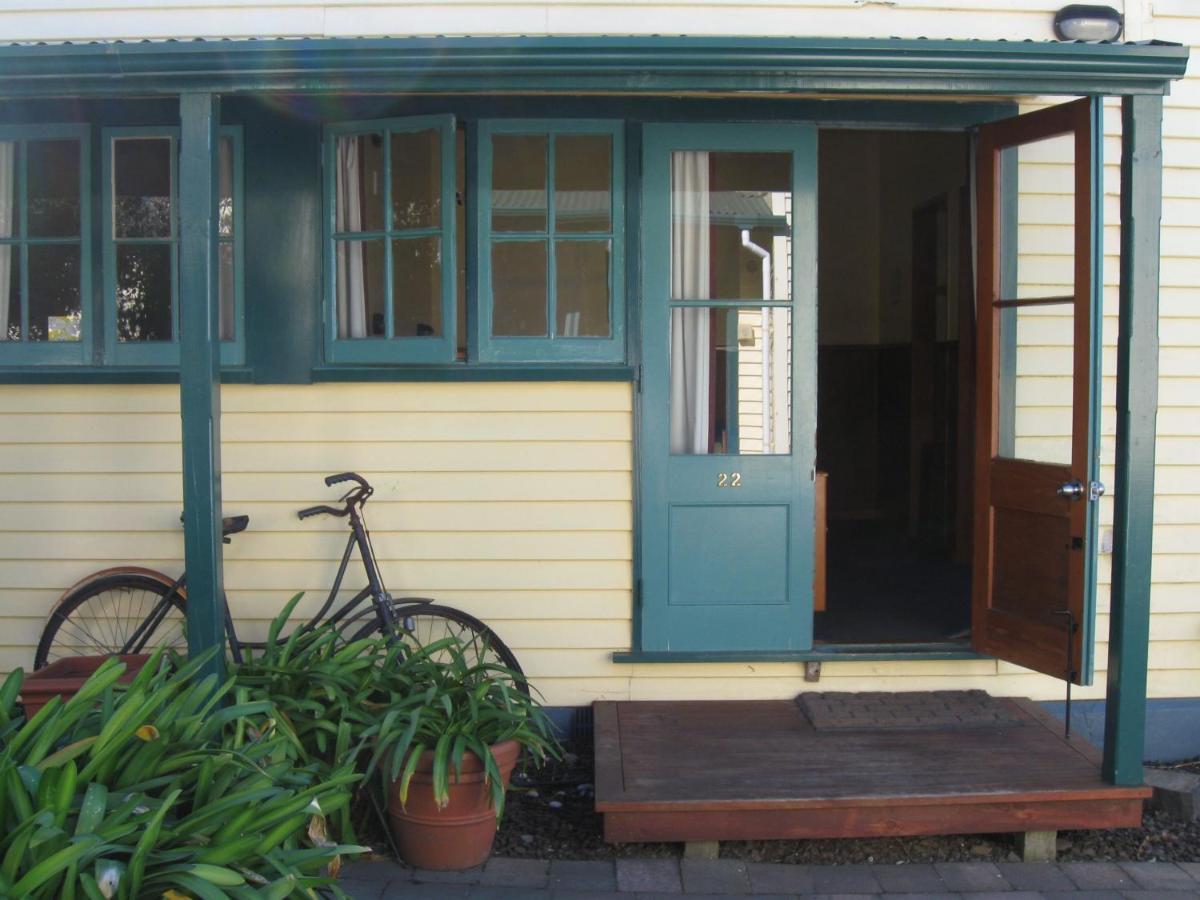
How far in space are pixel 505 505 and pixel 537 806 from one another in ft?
3.94

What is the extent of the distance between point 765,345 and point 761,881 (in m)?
2.13

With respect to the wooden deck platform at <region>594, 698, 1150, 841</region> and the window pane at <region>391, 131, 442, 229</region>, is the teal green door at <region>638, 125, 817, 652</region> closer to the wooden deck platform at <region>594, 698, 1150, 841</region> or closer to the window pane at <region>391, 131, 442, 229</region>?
the wooden deck platform at <region>594, 698, 1150, 841</region>

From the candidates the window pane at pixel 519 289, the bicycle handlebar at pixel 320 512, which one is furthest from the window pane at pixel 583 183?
the bicycle handlebar at pixel 320 512

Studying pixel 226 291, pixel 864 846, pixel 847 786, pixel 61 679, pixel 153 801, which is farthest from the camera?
A: pixel 226 291

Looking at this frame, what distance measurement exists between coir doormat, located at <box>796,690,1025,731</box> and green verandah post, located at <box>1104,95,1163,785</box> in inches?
25.4

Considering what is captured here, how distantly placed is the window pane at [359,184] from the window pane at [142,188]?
28.3 inches

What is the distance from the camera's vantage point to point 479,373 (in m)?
5.08

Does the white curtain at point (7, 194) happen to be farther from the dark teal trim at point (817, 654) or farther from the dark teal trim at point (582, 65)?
the dark teal trim at point (817, 654)

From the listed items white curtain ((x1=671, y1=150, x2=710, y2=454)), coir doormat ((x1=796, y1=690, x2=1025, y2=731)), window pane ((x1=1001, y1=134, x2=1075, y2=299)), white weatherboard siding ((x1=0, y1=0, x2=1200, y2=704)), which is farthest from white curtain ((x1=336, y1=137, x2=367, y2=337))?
window pane ((x1=1001, y1=134, x2=1075, y2=299))

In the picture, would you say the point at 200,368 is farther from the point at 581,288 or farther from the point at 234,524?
the point at 581,288

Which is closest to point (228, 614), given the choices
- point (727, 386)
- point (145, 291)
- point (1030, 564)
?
point (145, 291)

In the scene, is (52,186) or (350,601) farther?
(52,186)

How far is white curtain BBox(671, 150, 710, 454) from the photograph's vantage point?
16.9ft

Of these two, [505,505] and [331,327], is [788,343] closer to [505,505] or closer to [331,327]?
[505,505]
